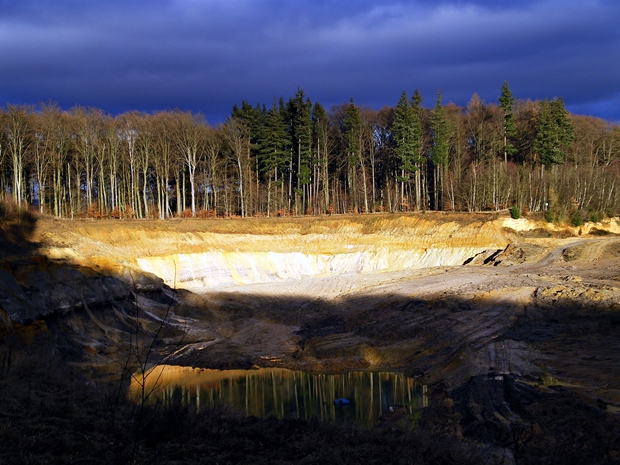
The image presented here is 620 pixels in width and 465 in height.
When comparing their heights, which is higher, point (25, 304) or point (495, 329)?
point (25, 304)

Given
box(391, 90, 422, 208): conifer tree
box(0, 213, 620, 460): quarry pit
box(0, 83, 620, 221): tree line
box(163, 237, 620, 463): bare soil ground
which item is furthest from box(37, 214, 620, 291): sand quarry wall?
box(391, 90, 422, 208): conifer tree

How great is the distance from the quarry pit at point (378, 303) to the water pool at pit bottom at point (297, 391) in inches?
34.2

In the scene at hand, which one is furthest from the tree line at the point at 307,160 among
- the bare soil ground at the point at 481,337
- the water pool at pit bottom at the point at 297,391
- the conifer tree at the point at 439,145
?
the water pool at pit bottom at the point at 297,391

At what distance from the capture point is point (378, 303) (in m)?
32.8

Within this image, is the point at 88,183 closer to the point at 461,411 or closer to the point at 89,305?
the point at 89,305

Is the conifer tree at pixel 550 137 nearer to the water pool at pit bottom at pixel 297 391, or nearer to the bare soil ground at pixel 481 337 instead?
the bare soil ground at pixel 481 337

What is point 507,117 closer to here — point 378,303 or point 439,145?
point 439,145

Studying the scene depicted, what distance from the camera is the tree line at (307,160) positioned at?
5378cm

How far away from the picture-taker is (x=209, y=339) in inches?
1171

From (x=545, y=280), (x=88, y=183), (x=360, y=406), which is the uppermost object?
(x=88, y=183)

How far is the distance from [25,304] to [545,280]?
96.7ft

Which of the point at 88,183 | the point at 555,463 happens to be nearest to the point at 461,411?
the point at 555,463

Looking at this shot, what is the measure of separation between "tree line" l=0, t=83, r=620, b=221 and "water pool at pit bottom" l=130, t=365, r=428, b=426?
34.3 m

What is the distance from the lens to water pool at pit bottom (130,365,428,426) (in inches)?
707
